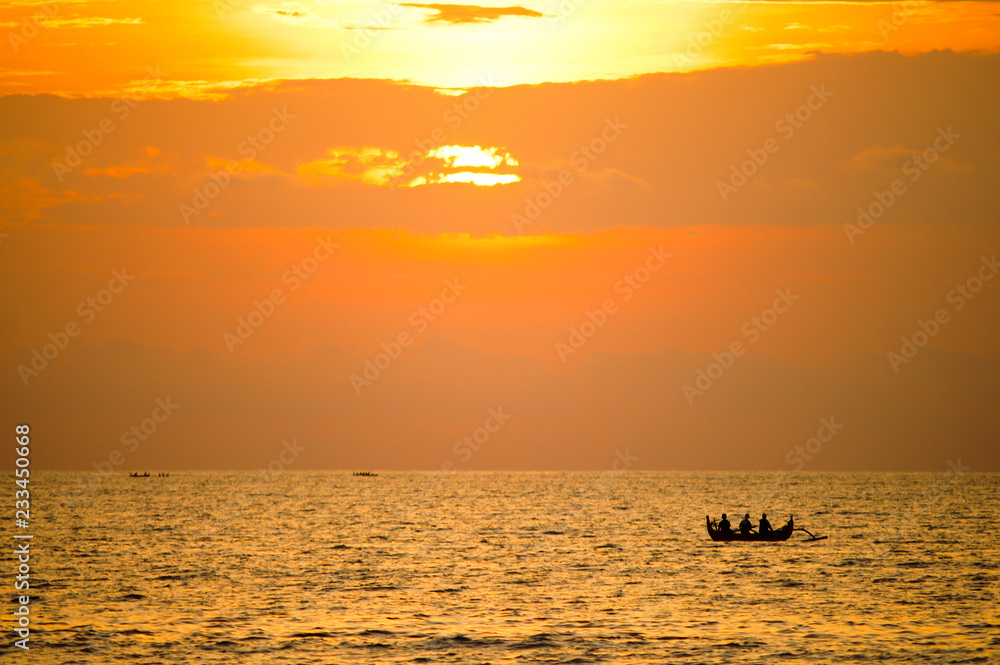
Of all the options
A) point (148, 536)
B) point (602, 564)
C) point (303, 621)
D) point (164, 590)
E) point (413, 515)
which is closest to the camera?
point (303, 621)

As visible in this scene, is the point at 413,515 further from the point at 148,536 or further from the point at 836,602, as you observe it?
the point at 836,602

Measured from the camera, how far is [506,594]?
190ft

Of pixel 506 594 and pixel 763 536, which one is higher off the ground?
pixel 763 536

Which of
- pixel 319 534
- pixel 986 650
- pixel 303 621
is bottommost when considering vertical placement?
pixel 986 650

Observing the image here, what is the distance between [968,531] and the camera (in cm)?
10444

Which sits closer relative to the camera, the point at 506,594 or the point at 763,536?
the point at 506,594

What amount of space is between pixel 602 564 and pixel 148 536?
152ft

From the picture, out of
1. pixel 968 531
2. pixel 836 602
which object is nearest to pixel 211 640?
pixel 836 602

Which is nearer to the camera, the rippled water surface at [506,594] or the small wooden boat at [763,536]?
the rippled water surface at [506,594]

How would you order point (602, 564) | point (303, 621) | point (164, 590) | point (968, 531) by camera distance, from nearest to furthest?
1. point (303, 621)
2. point (164, 590)
3. point (602, 564)
4. point (968, 531)

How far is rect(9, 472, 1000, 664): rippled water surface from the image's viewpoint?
4322 cm

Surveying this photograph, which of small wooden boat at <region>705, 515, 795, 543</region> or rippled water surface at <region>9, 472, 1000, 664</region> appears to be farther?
small wooden boat at <region>705, 515, 795, 543</region>

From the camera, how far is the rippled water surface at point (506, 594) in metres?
43.2

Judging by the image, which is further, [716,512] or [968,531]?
[716,512]
